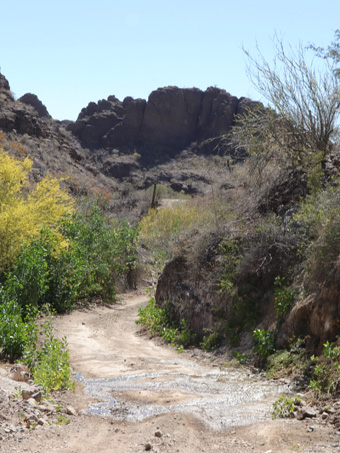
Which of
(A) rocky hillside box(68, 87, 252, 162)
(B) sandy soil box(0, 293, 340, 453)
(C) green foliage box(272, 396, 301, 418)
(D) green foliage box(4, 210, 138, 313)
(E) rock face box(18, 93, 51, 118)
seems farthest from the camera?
(E) rock face box(18, 93, 51, 118)

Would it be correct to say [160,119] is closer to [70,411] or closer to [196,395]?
[196,395]

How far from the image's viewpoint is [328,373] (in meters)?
5.80

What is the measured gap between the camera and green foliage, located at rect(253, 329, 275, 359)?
7.80m

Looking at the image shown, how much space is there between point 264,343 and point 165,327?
14.0ft

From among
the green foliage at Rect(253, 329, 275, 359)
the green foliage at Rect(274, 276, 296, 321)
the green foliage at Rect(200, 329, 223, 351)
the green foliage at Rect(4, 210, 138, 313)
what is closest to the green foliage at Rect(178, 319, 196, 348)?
the green foliage at Rect(200, 329, 223, 351)

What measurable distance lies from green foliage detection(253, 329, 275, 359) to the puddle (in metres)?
0.46

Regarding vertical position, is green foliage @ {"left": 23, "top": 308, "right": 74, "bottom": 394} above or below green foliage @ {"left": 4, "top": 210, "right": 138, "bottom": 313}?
below

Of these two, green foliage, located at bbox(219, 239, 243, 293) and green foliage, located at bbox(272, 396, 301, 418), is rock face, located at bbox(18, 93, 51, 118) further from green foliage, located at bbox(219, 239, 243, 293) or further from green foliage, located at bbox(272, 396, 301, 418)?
green foliage, located at bbox(272, 396, 301, 418)

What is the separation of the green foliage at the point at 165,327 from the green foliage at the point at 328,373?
4.58 meters

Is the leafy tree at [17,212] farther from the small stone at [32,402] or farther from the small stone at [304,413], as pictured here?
the small stone at [304,413]

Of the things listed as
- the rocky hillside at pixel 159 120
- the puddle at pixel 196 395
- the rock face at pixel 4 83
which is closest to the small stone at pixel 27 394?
the puddle at pixel 196 395

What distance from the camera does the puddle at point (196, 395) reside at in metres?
5.48

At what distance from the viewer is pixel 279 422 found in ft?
16.1

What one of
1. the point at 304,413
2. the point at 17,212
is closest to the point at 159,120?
the point at 17,212
